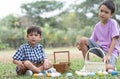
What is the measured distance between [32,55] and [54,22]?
18398 millimetres

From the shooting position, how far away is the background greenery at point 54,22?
18.5 meters

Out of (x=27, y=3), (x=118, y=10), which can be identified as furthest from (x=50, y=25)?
(x=118, y=10)

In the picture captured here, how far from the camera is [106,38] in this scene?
155 inches

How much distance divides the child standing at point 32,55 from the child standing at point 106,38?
49cm

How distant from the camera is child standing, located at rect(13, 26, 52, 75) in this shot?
139 inches

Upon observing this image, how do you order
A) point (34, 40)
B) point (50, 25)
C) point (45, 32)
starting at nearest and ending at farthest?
point (34, 40), point (45, 32), point (50, 25)

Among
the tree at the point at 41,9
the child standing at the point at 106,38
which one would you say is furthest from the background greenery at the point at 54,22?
the child standing at the point at 106,38

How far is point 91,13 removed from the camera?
68.5ft

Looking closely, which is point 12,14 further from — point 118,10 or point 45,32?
point 118,10

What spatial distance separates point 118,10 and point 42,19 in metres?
5.10

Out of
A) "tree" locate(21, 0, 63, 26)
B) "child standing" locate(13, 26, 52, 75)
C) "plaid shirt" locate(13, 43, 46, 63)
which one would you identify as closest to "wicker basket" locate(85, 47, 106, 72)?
"child standing" locate(13, 26, 52, 75)

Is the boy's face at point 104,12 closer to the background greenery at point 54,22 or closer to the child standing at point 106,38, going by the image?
the child standing at point 106,38

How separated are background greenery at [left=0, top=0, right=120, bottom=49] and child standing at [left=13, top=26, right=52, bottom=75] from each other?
13740mm

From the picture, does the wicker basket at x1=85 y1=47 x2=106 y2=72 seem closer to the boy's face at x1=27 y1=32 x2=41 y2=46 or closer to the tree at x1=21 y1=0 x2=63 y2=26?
the boy's face at x1=27 y1=32 x2=41 y2=46
